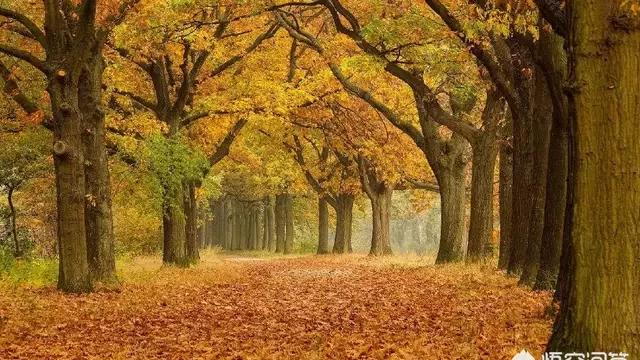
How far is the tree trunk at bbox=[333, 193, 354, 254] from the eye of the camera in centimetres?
4182

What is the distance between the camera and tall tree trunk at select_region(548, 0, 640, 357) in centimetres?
536

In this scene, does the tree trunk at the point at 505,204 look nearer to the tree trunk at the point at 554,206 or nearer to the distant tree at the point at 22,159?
the tree trunk at the point at 554,206

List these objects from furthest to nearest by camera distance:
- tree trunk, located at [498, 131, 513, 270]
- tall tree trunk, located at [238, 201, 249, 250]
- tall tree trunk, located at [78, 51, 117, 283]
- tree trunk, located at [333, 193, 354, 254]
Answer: tall tree trunk, located at [238, 201, 249, 250] → tree trunk, located at [333, 193, 354, 254] → tree trunk, located at [498, 131, 513, 270] → tall tree trunk, located at [78, 51, 117, 283]

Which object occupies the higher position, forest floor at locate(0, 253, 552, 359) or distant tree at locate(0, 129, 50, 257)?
distant tree at locate(0, 129, 50, 257)

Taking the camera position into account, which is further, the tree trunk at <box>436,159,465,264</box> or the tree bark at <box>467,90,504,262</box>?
the tree trunk at <box>436,159,465,264</box>


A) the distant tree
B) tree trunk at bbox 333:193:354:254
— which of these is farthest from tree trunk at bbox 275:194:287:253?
the distant tree

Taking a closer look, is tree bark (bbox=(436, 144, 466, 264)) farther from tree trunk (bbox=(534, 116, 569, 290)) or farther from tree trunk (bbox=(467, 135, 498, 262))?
tree trunk (bbox=(534, 116, 569, 290))

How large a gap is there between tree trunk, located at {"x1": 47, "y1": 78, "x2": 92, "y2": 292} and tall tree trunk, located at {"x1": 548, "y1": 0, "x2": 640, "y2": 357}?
11.7 meters

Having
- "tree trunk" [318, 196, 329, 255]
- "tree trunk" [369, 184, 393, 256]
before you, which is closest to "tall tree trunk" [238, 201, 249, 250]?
"tree trunk" [318, 196, 329, 255]

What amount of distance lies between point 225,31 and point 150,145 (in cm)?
804

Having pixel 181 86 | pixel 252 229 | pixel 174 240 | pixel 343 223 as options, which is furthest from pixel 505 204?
pixel 252 229

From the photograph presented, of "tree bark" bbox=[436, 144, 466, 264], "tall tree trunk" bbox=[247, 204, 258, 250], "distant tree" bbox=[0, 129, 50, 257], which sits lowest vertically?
"tall tree trunk" bbox=[247, 204, 258, 250]

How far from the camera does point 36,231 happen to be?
98.1 feet

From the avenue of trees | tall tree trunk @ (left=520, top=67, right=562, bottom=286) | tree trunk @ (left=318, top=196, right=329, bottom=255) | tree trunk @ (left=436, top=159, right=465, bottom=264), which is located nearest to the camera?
the avenue of trees
